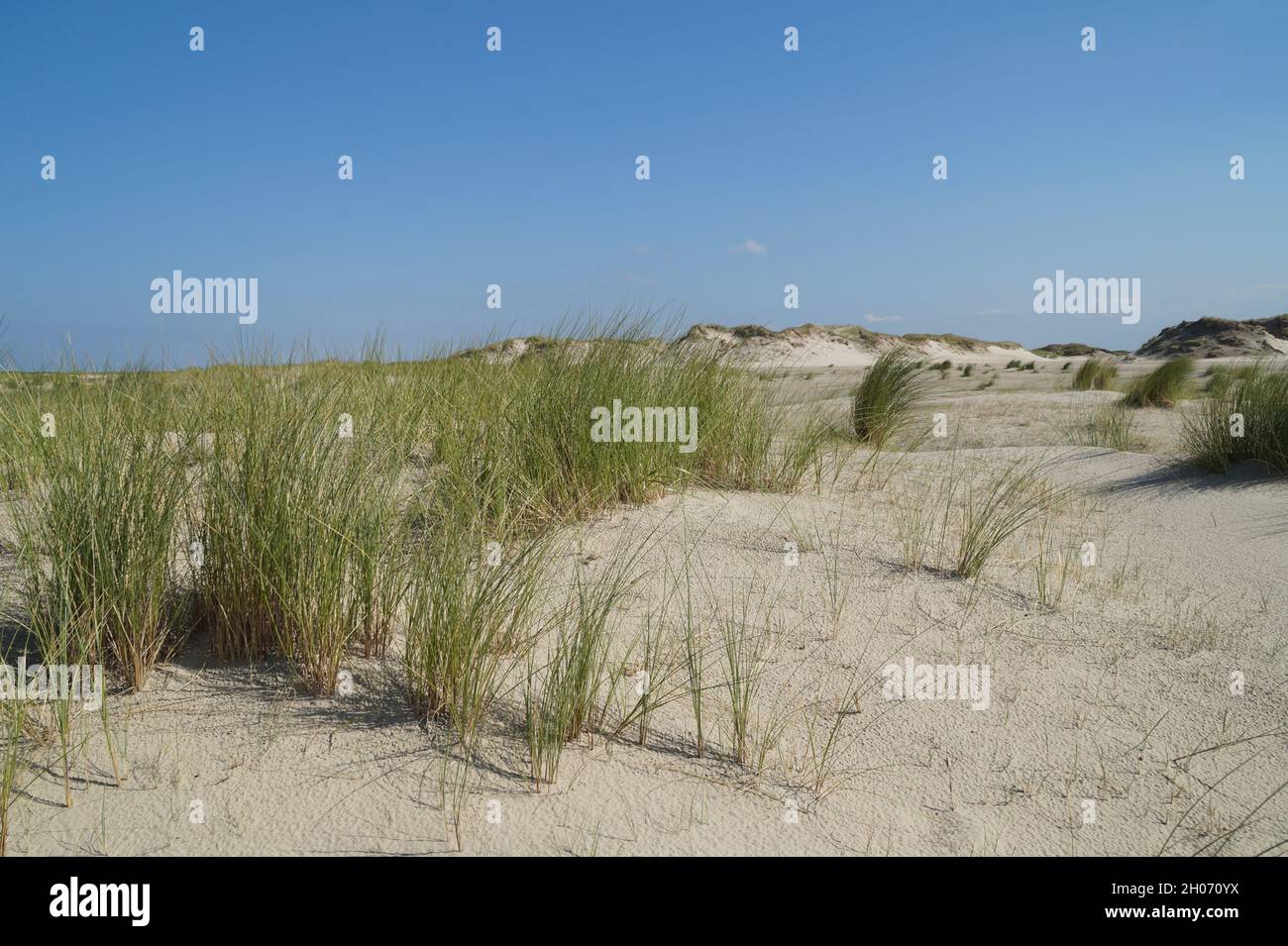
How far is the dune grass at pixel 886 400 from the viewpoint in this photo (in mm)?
7000

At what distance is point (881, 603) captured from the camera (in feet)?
10.6

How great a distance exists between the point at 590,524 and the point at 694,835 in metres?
2.08

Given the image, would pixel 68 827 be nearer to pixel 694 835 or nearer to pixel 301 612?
pixel 301 612

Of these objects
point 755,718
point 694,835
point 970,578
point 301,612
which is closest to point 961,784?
point 755,718

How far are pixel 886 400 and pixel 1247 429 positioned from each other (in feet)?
8.14

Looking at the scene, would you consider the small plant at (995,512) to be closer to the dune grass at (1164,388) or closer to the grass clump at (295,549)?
the grass clump at (295,549)

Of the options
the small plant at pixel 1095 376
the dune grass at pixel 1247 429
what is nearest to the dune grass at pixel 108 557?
the dune grass at pixel 1247 429

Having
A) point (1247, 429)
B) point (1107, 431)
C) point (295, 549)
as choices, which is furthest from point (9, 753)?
point (1107, 431)

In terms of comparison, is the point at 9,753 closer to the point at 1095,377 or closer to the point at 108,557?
the point at 108,557

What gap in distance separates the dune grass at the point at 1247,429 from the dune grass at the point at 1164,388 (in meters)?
4.34

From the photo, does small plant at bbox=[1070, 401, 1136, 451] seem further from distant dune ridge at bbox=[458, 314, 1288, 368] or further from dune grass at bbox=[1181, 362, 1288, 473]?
distant dune ridge at bbox=[458, 314, 1288, 368]

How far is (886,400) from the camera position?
7086mm

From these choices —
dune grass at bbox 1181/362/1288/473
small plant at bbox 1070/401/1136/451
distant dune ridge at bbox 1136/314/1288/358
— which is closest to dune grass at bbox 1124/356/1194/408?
small plant at bbox 1070/401/1136/451
